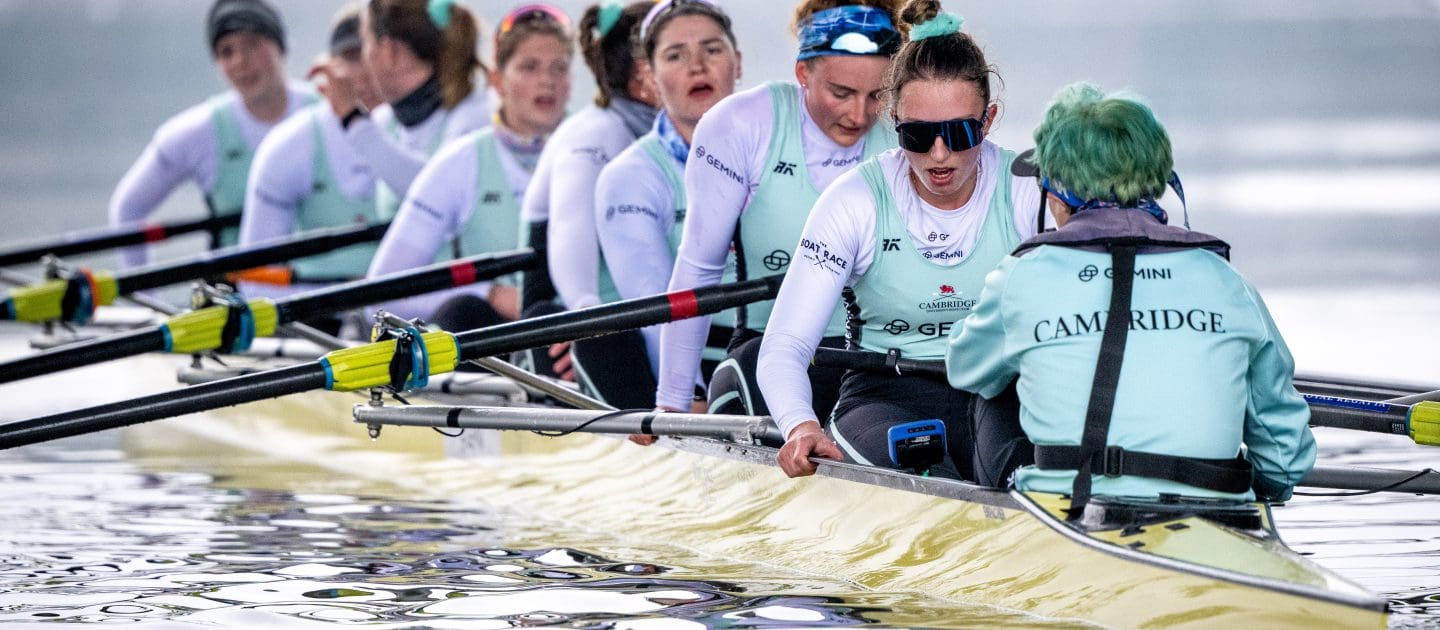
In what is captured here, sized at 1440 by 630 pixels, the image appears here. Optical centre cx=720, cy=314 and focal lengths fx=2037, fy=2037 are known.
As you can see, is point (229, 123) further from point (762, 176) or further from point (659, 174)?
point (762, 176)

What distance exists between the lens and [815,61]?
487cm

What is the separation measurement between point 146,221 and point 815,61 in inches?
245

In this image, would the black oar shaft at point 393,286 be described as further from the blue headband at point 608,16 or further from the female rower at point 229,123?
the female rower at point 229,123

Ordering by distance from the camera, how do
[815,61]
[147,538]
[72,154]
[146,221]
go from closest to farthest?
[815,61]
[147,538]
[146,221]
[72,154]

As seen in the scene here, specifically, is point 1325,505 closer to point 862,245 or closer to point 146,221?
point 862,245

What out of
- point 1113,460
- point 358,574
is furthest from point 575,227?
point 1113,460

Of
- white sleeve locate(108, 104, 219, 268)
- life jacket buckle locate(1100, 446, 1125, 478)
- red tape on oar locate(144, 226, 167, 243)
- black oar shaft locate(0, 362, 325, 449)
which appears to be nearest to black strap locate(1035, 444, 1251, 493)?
life jacket buckle locate(1100, 446, 1125, 478)

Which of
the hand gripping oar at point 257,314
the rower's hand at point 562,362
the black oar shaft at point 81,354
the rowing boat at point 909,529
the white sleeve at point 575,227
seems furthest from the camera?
the rower's hand at point 562,362

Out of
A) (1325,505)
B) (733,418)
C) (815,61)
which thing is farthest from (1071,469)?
(1325,505)

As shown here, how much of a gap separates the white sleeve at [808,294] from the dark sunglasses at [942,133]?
0.72ft

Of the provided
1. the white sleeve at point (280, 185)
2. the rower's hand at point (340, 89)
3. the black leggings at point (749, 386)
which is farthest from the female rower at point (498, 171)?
the black leggings at point (749, 386)

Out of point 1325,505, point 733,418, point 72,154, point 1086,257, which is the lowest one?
point 1325,505

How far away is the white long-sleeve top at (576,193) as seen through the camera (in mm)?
6117

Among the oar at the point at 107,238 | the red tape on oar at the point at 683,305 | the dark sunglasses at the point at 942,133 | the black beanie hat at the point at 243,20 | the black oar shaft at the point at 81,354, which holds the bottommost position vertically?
the black oar shaft at the point at 81,354
